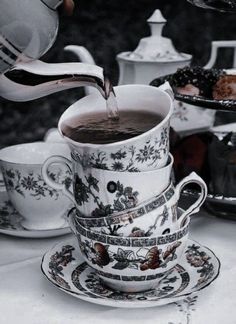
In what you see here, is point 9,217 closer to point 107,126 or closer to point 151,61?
point 107,126

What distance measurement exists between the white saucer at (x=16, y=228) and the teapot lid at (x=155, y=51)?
38 centimetres

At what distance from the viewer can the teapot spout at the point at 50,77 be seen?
61cm

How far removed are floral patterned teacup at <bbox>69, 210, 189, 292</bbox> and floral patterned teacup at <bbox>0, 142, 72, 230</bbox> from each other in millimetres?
139

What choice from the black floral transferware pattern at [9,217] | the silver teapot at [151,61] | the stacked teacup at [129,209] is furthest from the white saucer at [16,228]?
the silver teapot at [151,61]

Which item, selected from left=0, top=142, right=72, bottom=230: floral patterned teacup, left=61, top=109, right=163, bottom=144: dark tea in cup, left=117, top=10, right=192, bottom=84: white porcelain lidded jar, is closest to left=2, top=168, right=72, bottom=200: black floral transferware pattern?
left=0, top=142, right=72, bottom=230: floral patterned teacup

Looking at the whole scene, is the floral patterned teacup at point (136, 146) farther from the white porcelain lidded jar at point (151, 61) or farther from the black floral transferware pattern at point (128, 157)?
the white porcelain lidded jar at point (151, 61)

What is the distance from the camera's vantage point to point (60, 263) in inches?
26.1

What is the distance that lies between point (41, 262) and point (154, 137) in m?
0.19

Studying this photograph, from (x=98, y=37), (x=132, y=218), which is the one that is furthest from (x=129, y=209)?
(x=98, y=37)

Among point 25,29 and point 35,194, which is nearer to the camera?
point 25,29

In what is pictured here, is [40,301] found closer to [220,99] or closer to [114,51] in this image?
[220,99]

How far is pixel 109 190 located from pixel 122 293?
11 cm

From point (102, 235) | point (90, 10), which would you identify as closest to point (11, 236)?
point (102, 235)

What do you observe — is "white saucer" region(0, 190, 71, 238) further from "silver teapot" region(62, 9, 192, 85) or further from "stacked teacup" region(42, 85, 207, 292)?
"silver teapot" region(62, 9, 192, 85)
